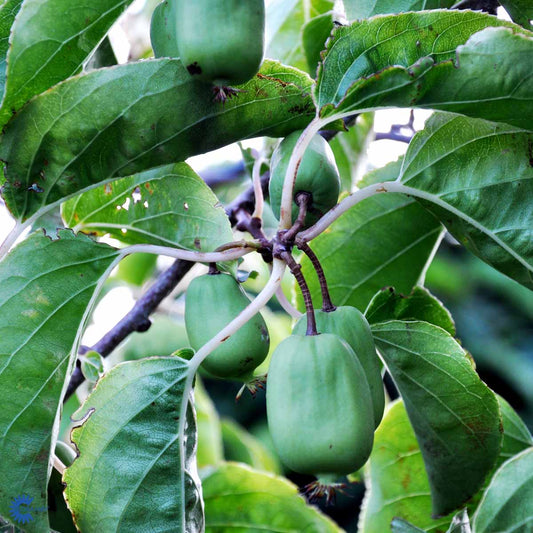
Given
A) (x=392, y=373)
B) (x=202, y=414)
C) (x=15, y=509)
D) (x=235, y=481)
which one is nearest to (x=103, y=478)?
(x=15, y=509)

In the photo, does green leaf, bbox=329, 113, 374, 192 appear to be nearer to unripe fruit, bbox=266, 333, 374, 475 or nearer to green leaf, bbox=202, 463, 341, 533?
green leaf, bbox=202, 463, 341, 533

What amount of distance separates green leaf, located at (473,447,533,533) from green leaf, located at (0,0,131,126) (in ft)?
2.40

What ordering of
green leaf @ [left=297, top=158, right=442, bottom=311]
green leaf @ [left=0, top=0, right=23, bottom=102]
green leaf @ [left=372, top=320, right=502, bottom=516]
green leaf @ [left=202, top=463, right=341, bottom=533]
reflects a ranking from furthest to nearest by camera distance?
green leaf @ [left=202, top=463, right=341, bottom=533] → green leaf @ [left=297, top=158, right=442, bottom=311] → green leaf @ [left=372, top=320, right=502, bottom=516] → green leaf @ [left=0, top=0, right=23, bottom=102]

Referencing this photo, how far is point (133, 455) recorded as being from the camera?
788 millimetres

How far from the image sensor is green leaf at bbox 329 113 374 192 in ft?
4.35

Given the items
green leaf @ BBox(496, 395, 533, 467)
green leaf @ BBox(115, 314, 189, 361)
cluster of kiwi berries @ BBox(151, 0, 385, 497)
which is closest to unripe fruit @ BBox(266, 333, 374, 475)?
cluster of kiwi berries @ BBox(151, 0, 385, 497)

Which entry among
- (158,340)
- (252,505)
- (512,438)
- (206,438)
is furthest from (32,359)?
(158,340)

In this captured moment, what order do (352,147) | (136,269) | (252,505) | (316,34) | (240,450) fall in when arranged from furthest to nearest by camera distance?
(240,450)
(136,269)
(352,147)
(252,505)
(316,34)

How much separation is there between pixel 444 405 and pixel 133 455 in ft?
1.23

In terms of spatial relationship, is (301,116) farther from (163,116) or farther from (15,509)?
(15,509)

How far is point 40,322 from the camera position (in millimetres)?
760

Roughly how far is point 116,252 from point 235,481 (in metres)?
0.57

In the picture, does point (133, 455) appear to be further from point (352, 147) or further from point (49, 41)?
point (352, 147)

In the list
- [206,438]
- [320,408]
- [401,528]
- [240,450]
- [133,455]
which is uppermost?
[320,408]
